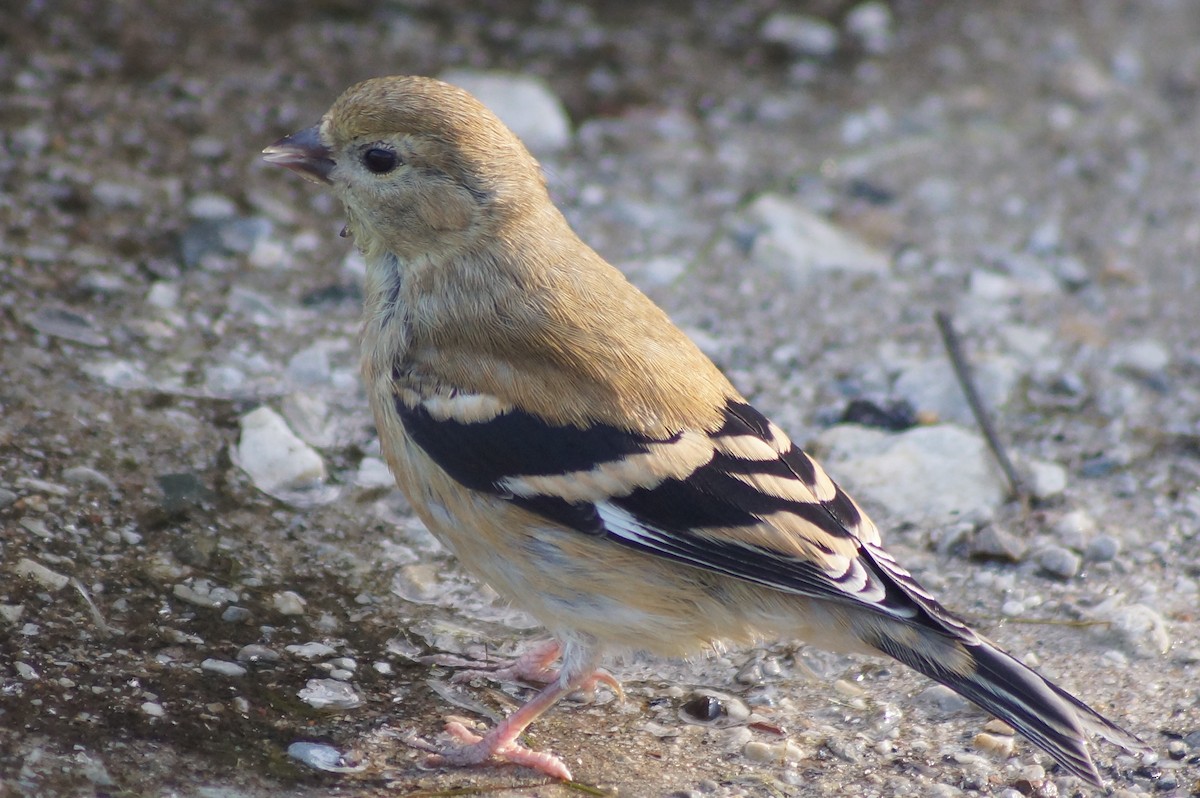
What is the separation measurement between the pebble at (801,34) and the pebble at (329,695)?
5.30 m

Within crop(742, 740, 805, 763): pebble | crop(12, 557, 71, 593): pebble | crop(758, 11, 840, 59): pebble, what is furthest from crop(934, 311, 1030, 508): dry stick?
crop(758, 11, 840, 59): pebble

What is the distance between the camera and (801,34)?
314 inches

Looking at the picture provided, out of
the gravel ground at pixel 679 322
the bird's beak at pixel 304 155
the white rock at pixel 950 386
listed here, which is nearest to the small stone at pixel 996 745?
the gravel ground at pixel 679 322

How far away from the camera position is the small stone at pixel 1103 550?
471 cm

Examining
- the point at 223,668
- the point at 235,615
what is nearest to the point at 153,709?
the point at 223,668

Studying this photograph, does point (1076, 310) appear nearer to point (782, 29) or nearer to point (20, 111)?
point (782, 29)

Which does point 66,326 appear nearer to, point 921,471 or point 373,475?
point 373,475

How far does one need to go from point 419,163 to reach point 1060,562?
2.59 metres

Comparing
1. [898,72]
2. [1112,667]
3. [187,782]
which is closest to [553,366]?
[187,782]

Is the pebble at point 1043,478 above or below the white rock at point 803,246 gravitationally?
below

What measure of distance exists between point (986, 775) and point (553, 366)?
→ 67.3 inches

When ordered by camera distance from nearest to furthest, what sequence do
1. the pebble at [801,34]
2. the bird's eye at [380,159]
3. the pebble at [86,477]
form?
1. the bird's eye at [380,159]
2. the pebble at [86,477]
3. the pebble at [801,34]

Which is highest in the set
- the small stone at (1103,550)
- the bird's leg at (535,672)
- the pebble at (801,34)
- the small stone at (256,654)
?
the pebble at (801,34)

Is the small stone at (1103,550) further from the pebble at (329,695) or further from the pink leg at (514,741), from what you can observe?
the pebble at (329,695)
